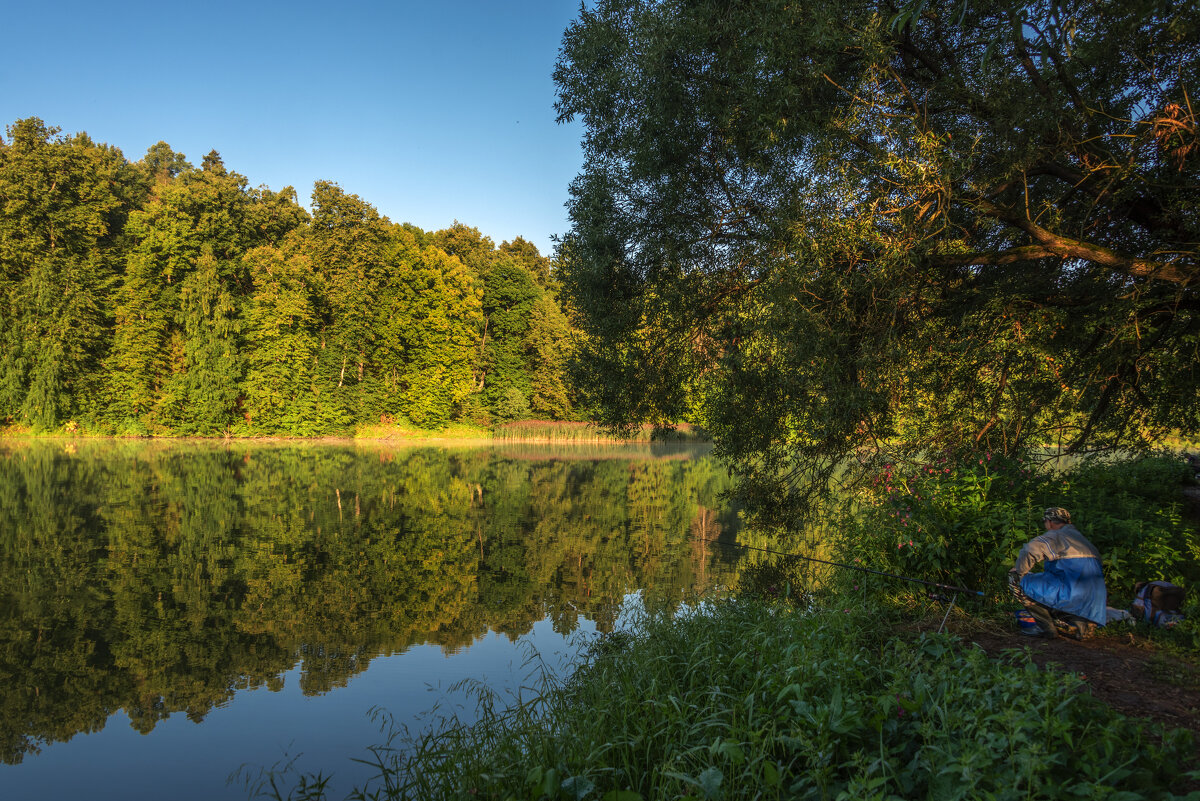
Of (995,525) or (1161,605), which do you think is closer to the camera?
(1161,605)

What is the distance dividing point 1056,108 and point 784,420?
3.89m

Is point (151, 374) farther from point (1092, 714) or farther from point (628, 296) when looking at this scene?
point (1092, 714)

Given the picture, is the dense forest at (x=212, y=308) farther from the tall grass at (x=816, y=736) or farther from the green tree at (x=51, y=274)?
the tall grass at (x=816, y=736)

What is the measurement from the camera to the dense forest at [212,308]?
32.7 metres

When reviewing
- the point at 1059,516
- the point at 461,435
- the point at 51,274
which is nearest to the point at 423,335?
the point at 461,435

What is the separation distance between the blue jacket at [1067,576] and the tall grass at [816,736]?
3.19 ft

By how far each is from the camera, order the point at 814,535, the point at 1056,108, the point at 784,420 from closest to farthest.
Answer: the point at 1056,108 → the point at 784,420 → the point at 814,535

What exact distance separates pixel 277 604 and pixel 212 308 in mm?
31382

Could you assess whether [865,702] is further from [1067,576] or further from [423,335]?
[423,335]

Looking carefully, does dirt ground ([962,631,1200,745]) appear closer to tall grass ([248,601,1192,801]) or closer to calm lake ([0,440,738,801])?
tall grass ([248,601,1192,801])

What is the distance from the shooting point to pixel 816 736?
3260 mm

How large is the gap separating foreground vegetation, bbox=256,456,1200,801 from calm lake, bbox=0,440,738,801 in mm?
889

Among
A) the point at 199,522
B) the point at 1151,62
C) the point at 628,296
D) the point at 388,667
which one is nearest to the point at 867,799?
the point at 388,667

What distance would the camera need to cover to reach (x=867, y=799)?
2623mm
